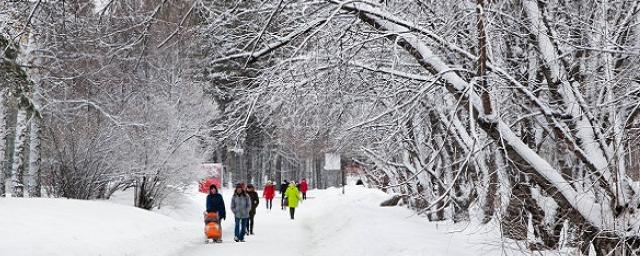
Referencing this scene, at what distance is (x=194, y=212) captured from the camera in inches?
1120

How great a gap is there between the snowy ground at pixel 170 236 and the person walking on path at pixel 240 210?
39 cm

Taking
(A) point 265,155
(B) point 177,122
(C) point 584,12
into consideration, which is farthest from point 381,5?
(A) point 265,155

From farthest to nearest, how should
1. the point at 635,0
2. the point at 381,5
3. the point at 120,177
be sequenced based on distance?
1. the point at 120,177
2. the point at 381,5
3. the point at 635,0

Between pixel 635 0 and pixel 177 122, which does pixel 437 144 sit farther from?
pixel 177 122

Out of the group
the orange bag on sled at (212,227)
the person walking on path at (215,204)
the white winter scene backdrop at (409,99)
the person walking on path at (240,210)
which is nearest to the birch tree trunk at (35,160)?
the white winter scene backdrop at (409,99)

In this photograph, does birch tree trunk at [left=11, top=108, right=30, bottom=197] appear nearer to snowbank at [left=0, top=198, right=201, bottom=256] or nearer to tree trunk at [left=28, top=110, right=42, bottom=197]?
tree trunk at [left=28, top=110, right=42, bottom=197]

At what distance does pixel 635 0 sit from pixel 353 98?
3956mm

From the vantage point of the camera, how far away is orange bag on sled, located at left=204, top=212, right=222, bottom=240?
16.6 m

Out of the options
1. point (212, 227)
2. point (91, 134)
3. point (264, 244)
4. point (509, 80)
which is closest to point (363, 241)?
point (264, 244)

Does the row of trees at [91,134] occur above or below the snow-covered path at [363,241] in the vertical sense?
above

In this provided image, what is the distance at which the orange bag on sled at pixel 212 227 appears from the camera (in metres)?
16.6

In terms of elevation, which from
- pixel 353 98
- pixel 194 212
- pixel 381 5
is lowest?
pixel 194 212

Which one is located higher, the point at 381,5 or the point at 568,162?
the point at 381,5

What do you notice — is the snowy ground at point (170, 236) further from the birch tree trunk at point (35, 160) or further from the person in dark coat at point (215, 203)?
the birch tree trunk at point (35, 160)
